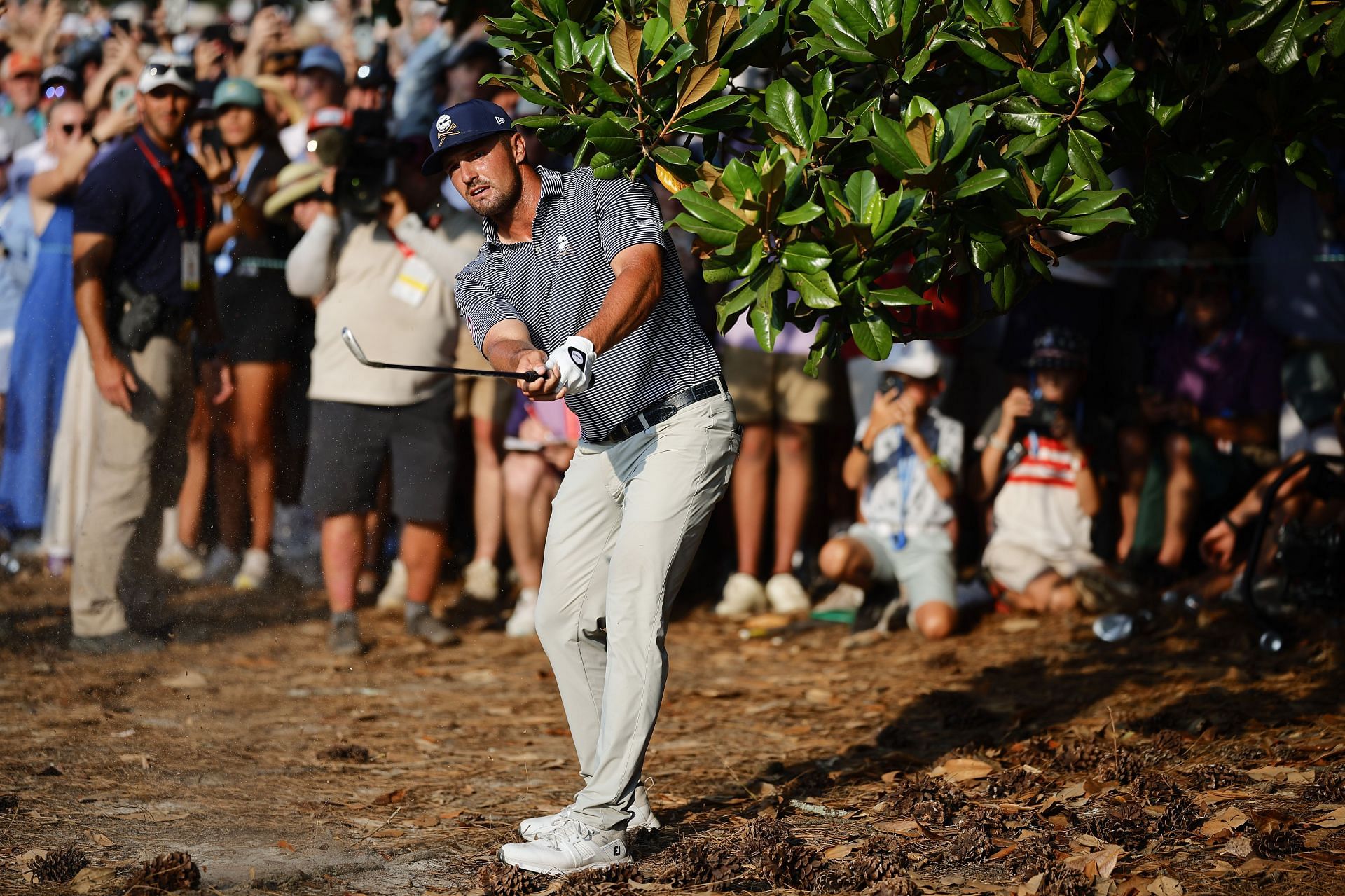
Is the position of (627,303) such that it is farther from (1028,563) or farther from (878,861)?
(1028,563)

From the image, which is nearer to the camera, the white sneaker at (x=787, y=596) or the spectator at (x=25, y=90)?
the white sneaker at (x=787, y=596)

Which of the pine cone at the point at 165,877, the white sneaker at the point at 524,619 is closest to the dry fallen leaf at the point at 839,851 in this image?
the pine cone at the point at 165,877

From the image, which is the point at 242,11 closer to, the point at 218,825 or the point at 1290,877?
the point at 218,825

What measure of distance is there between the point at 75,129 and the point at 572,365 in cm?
593

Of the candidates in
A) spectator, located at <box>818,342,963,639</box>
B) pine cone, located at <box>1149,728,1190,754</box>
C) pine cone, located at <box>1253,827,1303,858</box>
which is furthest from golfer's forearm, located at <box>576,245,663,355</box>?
spectator, located at <box>818,342,963,639</box>

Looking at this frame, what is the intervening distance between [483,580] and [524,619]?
75 cm

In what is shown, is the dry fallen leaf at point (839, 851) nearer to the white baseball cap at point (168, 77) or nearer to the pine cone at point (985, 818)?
the pine cone at point (985, 818)

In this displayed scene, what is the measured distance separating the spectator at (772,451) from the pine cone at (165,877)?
14.5 ft

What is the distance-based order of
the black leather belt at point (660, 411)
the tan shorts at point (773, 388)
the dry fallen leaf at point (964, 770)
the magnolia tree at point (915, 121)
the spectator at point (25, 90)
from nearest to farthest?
the magnolia tree at point (915, 121) < the black leather belt at point (660, 411) < the dry fallen leaf at point (964, 770) < the tan shorts at point (773, 388) < the spectator at point (25, 90)

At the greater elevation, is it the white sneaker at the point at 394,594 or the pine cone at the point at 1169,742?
the white sneaker at the point at 394,594

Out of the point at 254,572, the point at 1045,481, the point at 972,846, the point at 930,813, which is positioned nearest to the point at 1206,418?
the point at 1045,481

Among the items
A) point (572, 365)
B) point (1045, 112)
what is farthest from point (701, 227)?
point (1045, 112)

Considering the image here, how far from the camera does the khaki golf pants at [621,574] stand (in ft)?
13.5

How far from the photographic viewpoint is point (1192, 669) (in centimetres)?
632
